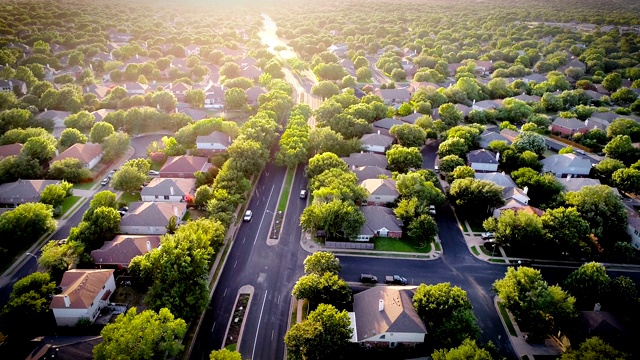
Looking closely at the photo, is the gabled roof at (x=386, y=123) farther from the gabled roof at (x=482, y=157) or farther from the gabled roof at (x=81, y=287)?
the gabled roof at (x=81, y=287)

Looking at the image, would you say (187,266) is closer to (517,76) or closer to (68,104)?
(68,104)

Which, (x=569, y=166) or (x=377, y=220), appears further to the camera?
(x=569, y=166)

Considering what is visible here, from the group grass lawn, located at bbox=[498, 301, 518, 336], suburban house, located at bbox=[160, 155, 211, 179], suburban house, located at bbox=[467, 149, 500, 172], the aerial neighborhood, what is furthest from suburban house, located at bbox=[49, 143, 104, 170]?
grass lawn, located at bbox=[498, 301, 518, 336]

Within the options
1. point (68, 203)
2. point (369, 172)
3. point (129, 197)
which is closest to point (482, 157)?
point (369, 172)

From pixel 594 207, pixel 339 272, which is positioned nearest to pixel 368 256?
pixel 339 272

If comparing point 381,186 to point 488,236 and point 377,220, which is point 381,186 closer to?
point 377,220

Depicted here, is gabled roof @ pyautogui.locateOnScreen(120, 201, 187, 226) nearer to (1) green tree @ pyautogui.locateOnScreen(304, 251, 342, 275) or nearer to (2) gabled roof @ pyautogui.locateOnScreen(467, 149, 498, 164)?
(1) green tree @ pyautogui.locateOnScreen(304, 251, 342, 275)
